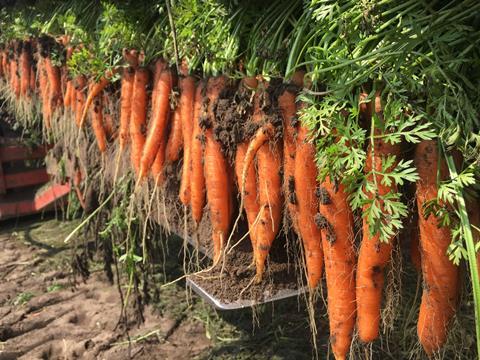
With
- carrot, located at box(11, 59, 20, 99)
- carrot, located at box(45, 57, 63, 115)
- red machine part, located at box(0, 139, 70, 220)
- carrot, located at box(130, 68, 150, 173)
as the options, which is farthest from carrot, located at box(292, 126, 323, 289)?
carrot, located at box(11, 59, 20, 99)

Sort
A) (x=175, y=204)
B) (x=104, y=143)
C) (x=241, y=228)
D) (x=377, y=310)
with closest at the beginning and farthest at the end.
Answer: (x=377, y=310)
(x=241, y=228)
(x=175, y=204)
(x=104, y=143)

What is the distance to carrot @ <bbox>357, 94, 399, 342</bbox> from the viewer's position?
61.8 inches

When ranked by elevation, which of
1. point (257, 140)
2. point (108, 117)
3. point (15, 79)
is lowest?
point (257, 140)

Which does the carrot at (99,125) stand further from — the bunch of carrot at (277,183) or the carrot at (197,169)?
the carrot at (197,169)

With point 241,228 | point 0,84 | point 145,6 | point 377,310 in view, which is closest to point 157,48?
point 145,6

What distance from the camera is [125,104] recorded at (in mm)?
2959

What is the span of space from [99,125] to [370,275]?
215cm

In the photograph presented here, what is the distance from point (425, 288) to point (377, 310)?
0.21m

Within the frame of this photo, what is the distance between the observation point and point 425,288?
5.21 feet

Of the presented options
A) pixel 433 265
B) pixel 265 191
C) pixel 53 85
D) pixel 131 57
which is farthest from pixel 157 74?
pixel 433 265

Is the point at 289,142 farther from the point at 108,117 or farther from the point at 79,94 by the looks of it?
the point at 79,94

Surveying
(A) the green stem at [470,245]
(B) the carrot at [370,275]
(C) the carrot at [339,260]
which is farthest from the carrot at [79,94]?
(A) the green stem at [470,245]

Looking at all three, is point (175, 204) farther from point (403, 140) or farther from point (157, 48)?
point (403, 140)

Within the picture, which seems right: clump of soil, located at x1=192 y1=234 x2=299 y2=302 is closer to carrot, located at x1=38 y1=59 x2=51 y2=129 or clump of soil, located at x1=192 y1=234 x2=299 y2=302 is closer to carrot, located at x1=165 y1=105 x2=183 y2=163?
carrot, located at x1=165 y1=105 x2=183 y2=163
